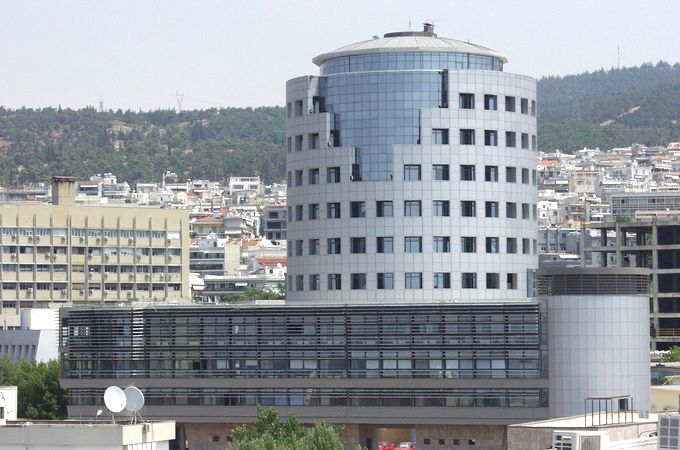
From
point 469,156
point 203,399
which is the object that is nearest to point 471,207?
point 469,156

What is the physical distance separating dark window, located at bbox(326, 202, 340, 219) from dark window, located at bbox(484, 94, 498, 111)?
1246 cm

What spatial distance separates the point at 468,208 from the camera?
13288cm

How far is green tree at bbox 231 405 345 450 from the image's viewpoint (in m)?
99.6

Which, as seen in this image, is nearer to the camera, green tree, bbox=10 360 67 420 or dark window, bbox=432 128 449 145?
dark window, bbox=432 128 449 145

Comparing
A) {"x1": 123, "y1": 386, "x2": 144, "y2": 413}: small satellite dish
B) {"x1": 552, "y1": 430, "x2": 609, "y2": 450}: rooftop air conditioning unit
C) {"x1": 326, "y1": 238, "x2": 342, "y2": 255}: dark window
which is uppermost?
{"x1": 326, "y1": 238, "x2": 342, "y2": 255}: dark window

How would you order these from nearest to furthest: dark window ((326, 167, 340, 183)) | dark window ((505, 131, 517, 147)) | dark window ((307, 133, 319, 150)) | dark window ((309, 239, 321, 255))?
dark window ((326, 167, 340, 183)) < dark window ((505, 131, 517, 147)) < dark window ((309, 239, 321, 255)) < dark window ((307, 133, 319, 150))

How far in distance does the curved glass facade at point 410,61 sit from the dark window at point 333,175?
23.4 ft

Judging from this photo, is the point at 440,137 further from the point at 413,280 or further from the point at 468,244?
the point at 413,280

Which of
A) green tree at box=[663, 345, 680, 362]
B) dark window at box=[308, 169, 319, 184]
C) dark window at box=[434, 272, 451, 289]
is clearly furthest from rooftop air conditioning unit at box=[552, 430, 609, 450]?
green tree at box=[663, 345, 680, 362]

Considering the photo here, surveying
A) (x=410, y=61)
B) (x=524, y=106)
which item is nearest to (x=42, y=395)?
(x=410, y=61)

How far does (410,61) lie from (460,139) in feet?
21.5

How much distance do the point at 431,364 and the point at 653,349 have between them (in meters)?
80.0

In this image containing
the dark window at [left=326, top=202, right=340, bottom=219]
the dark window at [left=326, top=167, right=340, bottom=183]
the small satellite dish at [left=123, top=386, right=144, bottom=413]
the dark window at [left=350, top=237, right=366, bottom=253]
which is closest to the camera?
the small satellite dish at [left=123, top=386, right=144, bottom=413]

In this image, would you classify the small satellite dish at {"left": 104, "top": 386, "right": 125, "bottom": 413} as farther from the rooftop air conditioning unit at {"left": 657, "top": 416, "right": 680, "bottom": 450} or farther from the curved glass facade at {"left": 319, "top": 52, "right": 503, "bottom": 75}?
the curved glass facade at {"left": 319, "top": 52, "right": 503, "bottom": 75}
